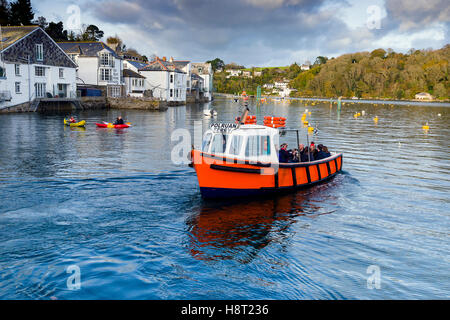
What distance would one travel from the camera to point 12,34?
5900 cm

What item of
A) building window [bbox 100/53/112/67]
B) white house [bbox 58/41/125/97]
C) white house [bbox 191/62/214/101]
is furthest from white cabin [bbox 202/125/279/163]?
white house [bbox 191/62/214/101]

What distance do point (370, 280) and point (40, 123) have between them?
145 feet

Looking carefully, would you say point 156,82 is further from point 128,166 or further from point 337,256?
point 337,256

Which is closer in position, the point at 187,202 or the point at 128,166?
the point at 187,202

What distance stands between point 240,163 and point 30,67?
5541cm

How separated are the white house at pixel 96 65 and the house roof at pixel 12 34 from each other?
19.5 meters

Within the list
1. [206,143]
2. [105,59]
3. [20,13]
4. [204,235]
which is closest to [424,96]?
[105,59]

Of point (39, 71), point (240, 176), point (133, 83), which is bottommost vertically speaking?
point (240, 176)

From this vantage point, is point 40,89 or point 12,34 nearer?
point 12,34

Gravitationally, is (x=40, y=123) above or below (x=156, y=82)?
below

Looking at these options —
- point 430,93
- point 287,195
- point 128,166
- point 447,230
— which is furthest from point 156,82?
point 430,93

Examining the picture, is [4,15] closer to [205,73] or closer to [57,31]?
[57,31]

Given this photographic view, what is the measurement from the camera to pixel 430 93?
7244 inches
